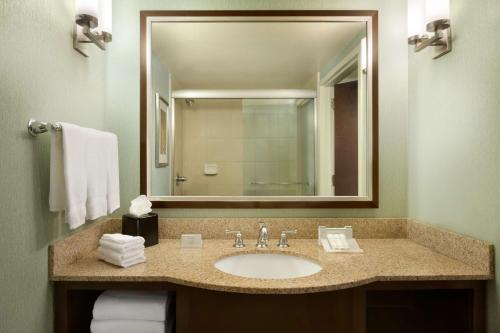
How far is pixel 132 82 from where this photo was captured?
164 centimetres

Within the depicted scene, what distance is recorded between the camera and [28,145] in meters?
1.02

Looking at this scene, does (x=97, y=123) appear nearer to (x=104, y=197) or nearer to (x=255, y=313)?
(x=104, y=197)

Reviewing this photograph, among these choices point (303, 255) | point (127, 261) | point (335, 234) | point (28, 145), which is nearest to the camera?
point (28, 145)

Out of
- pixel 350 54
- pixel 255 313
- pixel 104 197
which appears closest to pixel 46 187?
pixel 104 197

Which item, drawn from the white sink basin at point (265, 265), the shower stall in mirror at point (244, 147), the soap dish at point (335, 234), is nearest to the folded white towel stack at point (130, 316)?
the white sink basin at point (265, 265)

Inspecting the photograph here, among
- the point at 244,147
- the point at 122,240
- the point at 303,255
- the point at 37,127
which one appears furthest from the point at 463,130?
the point at 37,127

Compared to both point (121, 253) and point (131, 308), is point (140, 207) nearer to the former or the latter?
point (121, 253)

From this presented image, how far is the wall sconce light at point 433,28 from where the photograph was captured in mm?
1286

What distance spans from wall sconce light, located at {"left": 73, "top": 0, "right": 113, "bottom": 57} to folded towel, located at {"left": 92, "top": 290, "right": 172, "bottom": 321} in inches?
39.3

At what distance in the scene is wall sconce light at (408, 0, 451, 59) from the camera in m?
1.29

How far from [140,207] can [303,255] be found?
29.9 inches

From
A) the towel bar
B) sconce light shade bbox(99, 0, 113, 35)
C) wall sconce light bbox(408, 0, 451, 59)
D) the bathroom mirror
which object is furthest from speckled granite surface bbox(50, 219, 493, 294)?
sconce light shade bbox(99, 0, 113, 35)

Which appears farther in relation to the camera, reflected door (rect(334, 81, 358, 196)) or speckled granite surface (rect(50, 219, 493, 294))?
reflected door (rect(334, 81, 358, 196))

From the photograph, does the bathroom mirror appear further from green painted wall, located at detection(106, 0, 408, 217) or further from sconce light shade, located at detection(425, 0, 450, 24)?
sconce light shade, located at detection(425, 0, 450, 24)
